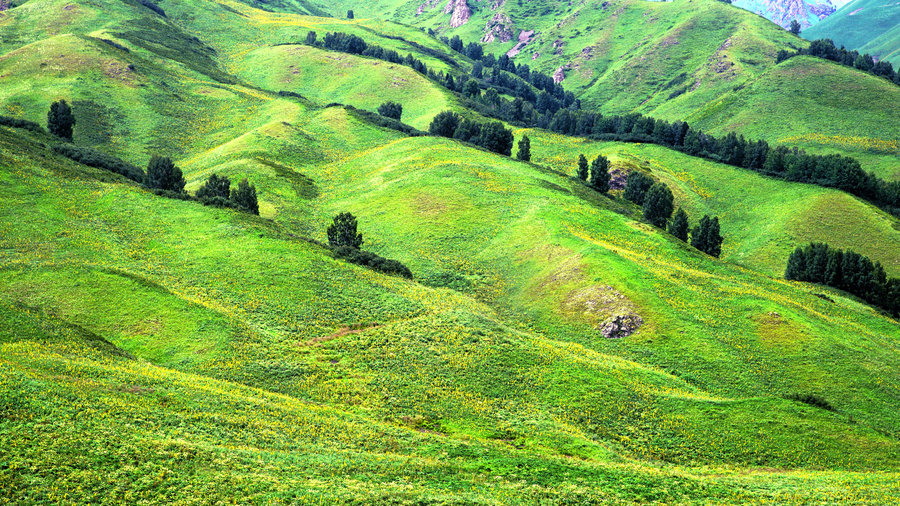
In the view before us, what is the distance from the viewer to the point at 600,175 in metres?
138

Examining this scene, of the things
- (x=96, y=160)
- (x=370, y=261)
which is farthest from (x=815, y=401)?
(x=96, y=160)

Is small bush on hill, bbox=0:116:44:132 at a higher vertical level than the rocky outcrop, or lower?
higher

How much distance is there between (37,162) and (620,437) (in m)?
90.1

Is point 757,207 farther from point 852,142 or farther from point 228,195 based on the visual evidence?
point 228,195

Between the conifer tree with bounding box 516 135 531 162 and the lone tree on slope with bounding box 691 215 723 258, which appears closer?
the lone tree on slope with bounding box 691 215 723 258

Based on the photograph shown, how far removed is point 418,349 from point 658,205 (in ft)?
301

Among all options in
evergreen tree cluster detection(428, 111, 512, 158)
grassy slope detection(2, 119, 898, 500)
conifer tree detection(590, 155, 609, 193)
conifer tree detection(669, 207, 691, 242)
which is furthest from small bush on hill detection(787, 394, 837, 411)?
evergreen tree cluster detection(428, 111, 512, 158)

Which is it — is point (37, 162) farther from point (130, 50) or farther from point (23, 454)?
point (130, 50)

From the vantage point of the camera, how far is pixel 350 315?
59844 mm

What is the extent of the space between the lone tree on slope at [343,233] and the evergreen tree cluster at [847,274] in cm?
8114

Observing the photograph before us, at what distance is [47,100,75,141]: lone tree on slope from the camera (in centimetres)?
11975

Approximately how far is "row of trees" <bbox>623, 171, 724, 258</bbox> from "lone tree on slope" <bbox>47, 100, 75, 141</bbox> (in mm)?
125770

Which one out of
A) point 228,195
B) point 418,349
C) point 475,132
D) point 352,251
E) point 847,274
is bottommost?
point 418,349

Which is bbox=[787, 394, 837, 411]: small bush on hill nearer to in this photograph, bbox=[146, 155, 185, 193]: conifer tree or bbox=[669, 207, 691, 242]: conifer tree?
bbox=[669, 207, 691, 242]: conifer tree
